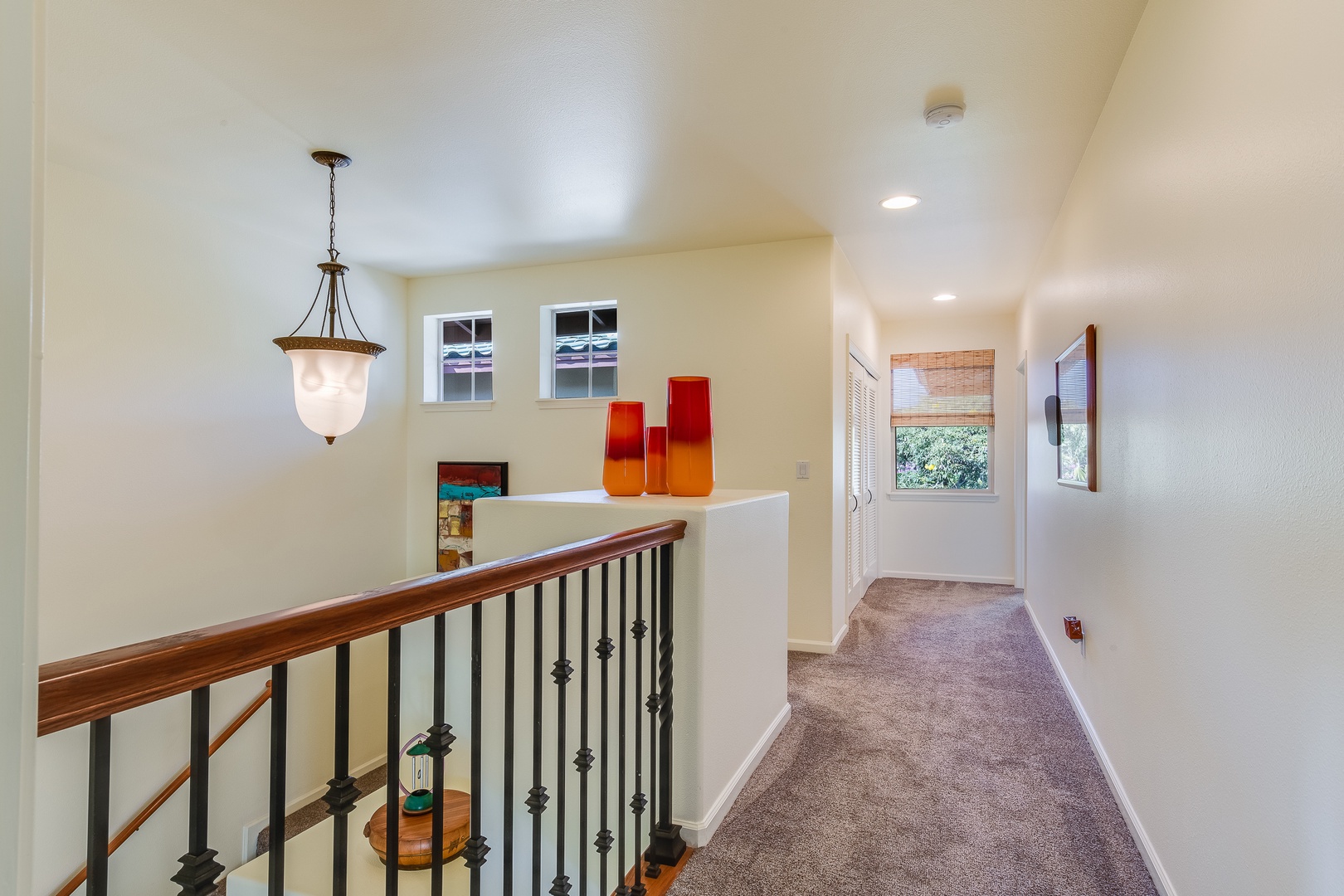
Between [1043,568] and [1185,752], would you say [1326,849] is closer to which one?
[1185,752]

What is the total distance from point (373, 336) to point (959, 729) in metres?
4.41

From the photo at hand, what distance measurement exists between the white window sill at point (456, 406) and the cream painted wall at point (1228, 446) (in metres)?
3.92

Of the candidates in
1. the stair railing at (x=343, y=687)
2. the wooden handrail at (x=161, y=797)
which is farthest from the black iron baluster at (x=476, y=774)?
the wooden handrail at (x=161, y=797)

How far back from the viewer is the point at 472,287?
204 inches

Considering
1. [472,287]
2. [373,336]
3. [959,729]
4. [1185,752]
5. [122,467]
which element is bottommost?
[959,729]

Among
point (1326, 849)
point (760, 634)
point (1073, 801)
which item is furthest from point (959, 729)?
point (1326, 849)

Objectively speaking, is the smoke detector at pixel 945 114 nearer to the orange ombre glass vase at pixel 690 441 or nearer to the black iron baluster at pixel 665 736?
the orange ombre glass vase at pixel 690 441

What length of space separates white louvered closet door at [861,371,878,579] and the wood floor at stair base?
3883mm

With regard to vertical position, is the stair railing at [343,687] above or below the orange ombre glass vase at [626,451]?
below

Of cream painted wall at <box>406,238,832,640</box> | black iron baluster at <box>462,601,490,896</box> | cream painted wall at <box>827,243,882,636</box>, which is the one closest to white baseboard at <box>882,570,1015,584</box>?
cream painted wall at <box>827,243,882,636</box>

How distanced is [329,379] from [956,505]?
17.9ft

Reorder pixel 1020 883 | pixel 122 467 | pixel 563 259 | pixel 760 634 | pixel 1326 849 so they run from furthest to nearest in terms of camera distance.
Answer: pixel 563 259
pixel 122 467
pixel 760 634
pixel 1020 883
pixel 1326 849

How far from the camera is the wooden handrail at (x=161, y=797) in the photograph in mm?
3152

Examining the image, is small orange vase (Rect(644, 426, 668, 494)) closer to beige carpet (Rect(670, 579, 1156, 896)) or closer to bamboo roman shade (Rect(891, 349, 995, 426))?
beige carpet (Rect(670, 579, 1156, 896))
